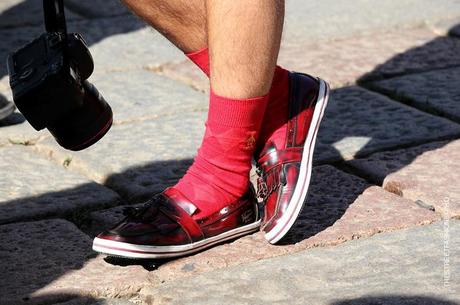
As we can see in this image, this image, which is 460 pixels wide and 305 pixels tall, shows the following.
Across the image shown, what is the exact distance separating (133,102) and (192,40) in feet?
2.99

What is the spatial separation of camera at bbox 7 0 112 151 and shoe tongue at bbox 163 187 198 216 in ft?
0.68

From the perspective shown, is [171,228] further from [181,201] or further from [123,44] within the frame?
[123,44]

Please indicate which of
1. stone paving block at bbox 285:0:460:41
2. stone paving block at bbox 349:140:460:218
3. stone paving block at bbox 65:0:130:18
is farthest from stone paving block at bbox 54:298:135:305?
stone paving block at bbox 65:0:130:18

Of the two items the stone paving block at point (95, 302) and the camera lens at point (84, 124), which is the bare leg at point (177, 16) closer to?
the camera lens at point (84, 124)

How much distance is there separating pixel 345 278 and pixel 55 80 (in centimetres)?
66

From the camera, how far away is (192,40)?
2.37 metres

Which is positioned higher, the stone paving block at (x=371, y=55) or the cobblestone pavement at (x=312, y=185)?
the cobblestone pavement at (x=312, y=185)

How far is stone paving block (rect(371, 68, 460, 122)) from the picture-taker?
10.2 ft

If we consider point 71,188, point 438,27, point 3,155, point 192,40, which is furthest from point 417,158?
point 438,27

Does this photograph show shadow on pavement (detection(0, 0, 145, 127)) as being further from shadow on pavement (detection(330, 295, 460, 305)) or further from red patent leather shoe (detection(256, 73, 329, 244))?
shadow on pavement (detection(330, 295, 460, 305))

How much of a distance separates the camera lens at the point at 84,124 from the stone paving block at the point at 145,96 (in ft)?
2.70

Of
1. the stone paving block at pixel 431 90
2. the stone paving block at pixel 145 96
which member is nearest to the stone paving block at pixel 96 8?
the stone paving block at pixel 145 96

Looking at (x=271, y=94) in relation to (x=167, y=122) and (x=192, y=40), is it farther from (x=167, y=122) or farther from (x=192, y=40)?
(x=167, y=122)

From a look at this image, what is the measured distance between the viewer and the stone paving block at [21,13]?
4129 mm
